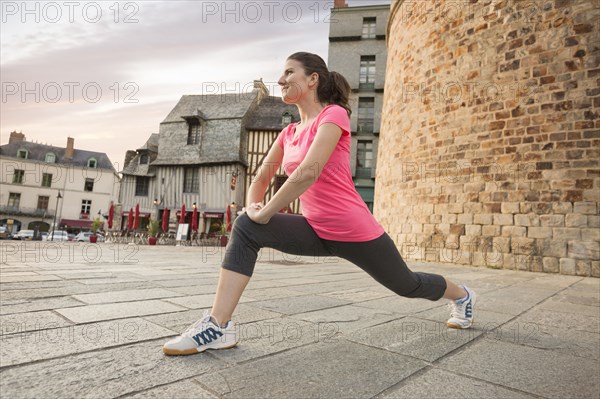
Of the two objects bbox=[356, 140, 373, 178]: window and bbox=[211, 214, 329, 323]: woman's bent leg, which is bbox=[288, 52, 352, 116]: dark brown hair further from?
bbox=[356, 140, 373, 178]: window

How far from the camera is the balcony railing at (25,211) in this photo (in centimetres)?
3572

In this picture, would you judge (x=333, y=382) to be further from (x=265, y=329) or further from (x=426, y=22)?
(x=426, y=22)

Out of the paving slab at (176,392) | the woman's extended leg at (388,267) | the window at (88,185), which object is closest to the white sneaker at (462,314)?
the woman's extended leg at (388,267)

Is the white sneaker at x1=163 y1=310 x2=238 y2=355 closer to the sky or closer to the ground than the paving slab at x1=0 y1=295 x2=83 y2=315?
closer to the sky

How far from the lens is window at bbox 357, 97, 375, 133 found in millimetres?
22109

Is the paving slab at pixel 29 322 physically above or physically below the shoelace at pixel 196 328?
below

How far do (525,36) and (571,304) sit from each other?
20.4 ft

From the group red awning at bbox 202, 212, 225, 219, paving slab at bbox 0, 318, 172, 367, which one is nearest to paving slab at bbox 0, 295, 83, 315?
paving slab at bbox 0, 318, 172, 367

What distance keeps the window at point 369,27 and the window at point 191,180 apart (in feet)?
44.5

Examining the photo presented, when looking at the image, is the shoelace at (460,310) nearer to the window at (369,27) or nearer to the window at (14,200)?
the window at (369,27)

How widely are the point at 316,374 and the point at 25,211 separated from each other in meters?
44.3

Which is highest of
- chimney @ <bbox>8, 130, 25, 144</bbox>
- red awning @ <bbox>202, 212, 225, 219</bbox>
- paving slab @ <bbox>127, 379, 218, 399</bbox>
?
chimney @ <bbox>8, 130, 25, 144</bbox>

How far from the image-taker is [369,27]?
912 inches

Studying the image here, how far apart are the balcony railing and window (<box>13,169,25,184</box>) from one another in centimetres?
264
